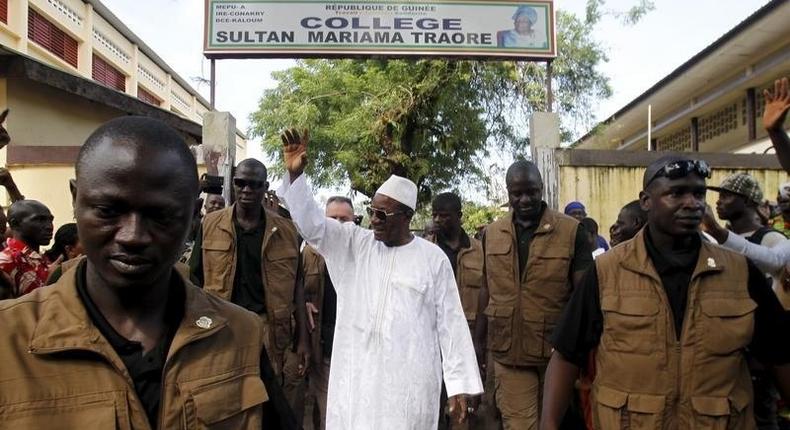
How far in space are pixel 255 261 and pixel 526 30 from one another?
20.1 ft

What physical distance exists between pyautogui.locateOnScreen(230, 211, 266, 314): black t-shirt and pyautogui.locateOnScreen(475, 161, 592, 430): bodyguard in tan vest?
1.70 m

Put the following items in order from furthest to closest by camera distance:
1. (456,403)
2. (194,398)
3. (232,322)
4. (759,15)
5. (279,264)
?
(759,15)
(279,264)
(456,403)
(232,322)
(194,398)

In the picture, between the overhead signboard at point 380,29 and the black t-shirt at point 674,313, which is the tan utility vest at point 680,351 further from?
the overhead signboard at point 380,29

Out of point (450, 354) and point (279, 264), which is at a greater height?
point (279, 264)

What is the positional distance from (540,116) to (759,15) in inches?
178


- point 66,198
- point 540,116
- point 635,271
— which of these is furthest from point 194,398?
point 66,198

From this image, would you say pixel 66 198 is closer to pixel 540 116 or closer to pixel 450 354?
pixel 540 116

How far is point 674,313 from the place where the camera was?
270 centimetres

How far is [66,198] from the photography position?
9.43 metres

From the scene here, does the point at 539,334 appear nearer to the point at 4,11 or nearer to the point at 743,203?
the point at 743,203

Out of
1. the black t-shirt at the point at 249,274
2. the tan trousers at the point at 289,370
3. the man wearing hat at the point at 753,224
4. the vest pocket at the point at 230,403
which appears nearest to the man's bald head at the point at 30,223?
the black t-shirt at the point at 249,274

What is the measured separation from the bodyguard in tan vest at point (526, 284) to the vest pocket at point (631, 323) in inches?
75.7

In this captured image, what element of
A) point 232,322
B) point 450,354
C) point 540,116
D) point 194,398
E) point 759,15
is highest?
point 759,15

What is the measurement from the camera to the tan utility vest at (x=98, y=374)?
1284 millimetres
